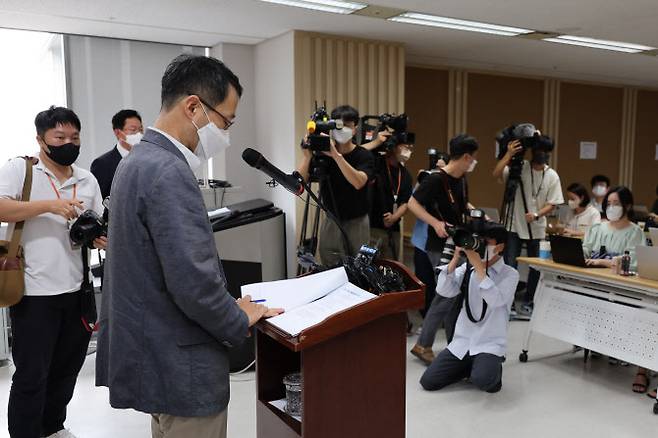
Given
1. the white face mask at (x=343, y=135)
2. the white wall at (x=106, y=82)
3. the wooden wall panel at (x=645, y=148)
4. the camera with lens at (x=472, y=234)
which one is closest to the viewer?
the camera with lens at (x=472, y=234)

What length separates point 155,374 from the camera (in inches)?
54.0

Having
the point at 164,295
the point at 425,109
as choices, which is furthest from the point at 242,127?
the point at 164,295

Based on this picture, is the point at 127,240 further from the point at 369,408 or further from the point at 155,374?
the point at 369,408

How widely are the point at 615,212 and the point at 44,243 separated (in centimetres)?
345

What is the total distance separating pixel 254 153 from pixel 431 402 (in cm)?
183

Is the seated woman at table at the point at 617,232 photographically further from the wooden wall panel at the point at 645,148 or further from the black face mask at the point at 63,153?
the wooden wall panel at the point at 645,148

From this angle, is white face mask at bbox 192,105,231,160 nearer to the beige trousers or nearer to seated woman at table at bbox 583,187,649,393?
the beige trousers

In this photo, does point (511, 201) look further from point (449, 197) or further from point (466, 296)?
point (466, 296)

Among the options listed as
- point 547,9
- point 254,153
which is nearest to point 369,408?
point 254,153

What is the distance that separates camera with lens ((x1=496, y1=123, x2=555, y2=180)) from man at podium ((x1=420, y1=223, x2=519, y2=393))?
1620 millimetres

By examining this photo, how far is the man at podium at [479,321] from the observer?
10.8 ft

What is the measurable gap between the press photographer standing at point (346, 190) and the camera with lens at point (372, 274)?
1.72m

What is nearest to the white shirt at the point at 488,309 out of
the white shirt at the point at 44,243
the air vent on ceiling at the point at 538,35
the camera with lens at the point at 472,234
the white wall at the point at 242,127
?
the camera with lens at the point at 472,234

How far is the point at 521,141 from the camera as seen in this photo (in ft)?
15.4
